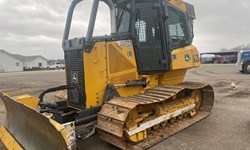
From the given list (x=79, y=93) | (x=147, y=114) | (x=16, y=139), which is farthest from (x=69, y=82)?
(x=147, y=114)

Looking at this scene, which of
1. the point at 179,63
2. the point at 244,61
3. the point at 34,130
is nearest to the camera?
the point at 34,130

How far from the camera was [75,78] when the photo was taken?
4.73m

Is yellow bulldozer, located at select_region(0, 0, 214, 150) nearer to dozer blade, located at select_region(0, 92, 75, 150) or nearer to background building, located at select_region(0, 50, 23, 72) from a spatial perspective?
dozer blade, located at select_region(0, 92, 75, 150)

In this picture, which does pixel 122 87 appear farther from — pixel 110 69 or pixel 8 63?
pixel 8 63

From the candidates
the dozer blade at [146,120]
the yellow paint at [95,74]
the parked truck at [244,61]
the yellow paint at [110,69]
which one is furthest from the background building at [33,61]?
the yellow paint at [95,74]

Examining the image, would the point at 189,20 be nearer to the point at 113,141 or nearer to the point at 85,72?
the point at 85,72

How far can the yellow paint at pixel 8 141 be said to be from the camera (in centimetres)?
419

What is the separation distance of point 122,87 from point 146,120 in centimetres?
87

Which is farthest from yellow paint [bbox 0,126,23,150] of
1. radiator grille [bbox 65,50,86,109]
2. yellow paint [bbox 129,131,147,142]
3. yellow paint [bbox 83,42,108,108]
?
yellow paint [bbox 129,131,147,142]

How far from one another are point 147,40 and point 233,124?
3.09 m

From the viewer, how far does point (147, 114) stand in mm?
4887

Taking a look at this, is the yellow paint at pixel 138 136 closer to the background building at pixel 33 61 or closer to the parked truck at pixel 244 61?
the parked truck at pixel 244 61

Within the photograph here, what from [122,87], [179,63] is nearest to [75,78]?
[122,87]

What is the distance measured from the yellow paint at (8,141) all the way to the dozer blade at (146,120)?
1.56m
